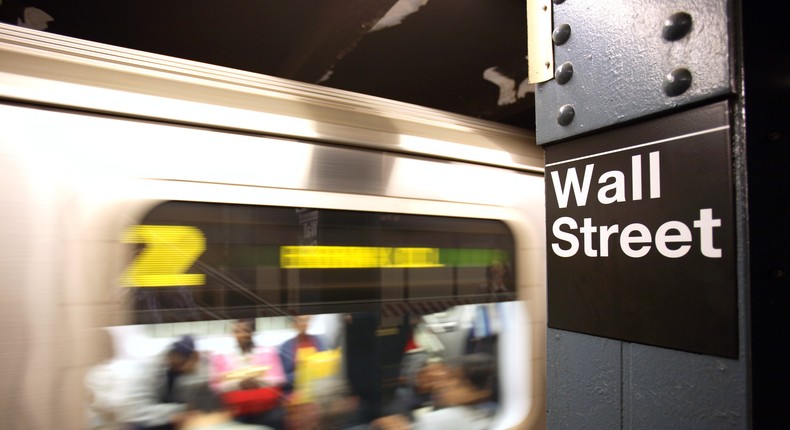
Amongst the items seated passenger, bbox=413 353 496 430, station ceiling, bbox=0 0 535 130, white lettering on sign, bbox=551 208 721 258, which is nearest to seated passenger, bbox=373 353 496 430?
seated passenger, bbox=413 353 496 430

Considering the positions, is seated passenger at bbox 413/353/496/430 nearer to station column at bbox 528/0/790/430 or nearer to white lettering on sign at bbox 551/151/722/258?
station column at bbox 528/0/790/430

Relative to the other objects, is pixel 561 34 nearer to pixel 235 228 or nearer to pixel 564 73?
pixel 564 73

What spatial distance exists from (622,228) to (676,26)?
1.36ft

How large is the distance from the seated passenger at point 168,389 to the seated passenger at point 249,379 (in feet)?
0.24

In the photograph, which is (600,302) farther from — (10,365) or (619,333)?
(10,365)

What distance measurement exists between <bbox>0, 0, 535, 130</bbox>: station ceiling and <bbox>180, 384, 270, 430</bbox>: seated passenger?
9.71 ft

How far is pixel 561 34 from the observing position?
131 cm

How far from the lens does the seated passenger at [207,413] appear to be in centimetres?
188

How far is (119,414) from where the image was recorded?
176cm

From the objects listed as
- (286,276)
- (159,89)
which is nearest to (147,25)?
(159,89)

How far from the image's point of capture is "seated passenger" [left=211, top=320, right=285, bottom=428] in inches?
75.9

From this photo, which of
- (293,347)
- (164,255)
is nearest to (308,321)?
(293,347)

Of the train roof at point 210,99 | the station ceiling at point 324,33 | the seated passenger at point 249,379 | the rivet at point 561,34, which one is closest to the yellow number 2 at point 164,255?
the seated passenger at point 249,379

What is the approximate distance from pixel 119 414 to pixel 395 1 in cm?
318
